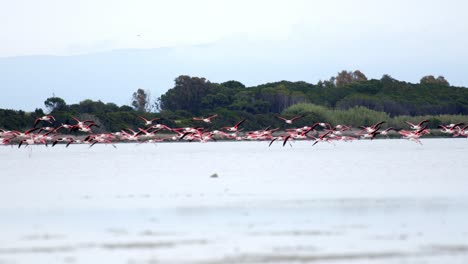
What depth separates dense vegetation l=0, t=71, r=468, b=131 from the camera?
3470 inches

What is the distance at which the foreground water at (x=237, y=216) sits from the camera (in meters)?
16.1

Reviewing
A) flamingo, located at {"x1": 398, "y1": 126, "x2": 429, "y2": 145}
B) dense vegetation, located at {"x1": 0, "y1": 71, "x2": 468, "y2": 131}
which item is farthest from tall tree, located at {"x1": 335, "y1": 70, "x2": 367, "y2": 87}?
flamingo, located at {"x1": 398, "y1": 126, "x2": 429, "y2": 145}

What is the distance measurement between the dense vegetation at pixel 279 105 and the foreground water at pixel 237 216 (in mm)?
51179

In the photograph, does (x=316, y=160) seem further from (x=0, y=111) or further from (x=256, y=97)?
(x=256, y=97)

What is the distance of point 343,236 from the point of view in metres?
17.7

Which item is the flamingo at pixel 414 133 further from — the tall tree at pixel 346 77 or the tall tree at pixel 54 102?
the tall tree at pixel 346 77

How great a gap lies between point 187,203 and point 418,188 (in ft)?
24.2

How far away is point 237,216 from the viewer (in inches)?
817

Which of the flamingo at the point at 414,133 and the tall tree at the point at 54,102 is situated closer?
the flamingo at the point at 414,133

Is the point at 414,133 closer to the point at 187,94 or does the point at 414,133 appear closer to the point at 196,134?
the point at 196,134

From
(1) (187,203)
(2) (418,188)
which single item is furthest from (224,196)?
(2) (418,188)

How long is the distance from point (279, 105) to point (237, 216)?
91275mm

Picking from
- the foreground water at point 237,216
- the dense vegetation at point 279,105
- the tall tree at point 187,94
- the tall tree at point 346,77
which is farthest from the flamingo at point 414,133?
the tall tree at point 346,77

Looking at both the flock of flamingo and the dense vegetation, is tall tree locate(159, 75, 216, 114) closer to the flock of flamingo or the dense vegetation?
the dense vegetation
